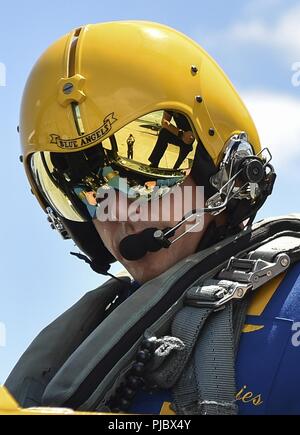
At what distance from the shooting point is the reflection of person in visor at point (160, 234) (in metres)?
3.03

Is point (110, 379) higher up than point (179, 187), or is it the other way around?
point (179, 187)

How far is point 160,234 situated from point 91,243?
2.02 feet

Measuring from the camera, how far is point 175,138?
344 centimetres

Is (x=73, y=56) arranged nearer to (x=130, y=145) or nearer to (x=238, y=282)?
(x=130, y=145)

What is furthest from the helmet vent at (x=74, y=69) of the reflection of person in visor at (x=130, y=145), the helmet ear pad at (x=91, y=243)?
the helmet ear pad at (x=91, y=243)

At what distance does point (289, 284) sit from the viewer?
3168mm

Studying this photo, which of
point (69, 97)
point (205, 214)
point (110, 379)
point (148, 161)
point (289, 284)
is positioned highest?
point (69, 97)

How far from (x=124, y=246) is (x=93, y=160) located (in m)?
0.35

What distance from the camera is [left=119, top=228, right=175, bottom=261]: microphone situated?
3.43 metres

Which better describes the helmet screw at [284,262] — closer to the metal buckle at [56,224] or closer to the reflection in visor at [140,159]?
the reflection in visor at [140,159]
